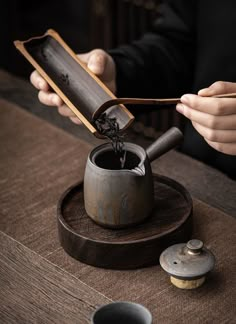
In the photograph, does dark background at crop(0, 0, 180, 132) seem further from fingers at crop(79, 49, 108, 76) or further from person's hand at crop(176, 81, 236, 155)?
person's hand at crop(176, 81, 236, 155)

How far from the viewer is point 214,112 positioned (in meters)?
1.47

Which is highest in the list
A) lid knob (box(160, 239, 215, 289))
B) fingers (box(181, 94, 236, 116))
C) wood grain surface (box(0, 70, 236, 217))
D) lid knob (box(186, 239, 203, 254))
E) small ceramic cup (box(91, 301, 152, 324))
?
fingers (box(181, 94, 236, 116))

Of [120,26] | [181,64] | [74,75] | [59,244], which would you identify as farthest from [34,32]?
[59,244]

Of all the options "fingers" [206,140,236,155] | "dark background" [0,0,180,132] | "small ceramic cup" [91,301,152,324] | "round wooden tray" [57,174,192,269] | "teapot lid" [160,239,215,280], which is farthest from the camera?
"dark background" [0,0,180,132]

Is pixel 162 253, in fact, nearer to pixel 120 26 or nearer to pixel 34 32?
pixel 120 26

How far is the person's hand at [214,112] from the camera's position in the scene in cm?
146

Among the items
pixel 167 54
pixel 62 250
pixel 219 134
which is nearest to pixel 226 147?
pixel 219 134

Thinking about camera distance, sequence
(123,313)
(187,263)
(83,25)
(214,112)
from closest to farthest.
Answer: (123,313)
(187,263)
(214,112)
(83,25)

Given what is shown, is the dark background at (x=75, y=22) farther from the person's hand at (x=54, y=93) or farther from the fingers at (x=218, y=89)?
the fingers at (x=218, y=89)

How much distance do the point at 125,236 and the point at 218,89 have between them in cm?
39

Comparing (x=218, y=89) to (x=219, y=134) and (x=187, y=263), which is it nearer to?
(x=219, y=134)

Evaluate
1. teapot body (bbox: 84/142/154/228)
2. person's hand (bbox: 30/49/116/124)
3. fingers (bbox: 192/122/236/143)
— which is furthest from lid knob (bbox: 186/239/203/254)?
person's hand (bbox: 30/49/116/124)

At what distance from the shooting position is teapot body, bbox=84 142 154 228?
1438 mm

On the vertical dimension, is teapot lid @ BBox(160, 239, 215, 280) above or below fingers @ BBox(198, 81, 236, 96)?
below
